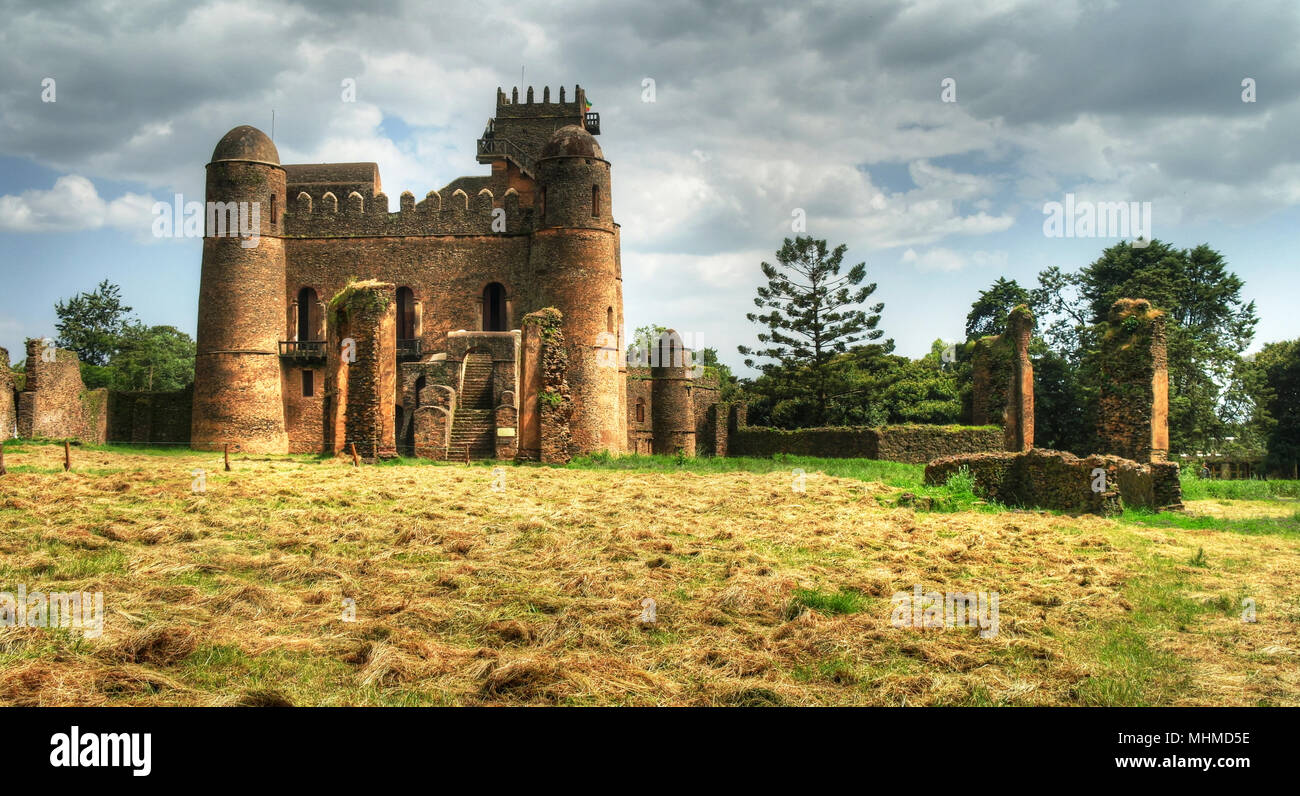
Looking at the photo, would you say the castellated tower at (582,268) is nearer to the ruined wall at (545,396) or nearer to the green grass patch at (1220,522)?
the ruined wall at (545,396)

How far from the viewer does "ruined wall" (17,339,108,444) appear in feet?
97.9

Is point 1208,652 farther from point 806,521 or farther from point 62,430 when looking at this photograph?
point 62,430

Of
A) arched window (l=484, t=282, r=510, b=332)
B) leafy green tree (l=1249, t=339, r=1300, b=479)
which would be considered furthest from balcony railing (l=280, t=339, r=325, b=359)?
leafy green tree (l=1249, t=339, r=1300, b=479)

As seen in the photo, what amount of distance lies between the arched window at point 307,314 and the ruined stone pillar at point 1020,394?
25.8m

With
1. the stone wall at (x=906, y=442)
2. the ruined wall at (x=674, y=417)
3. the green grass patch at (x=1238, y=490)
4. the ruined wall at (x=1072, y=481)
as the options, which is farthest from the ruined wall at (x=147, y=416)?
the green grass patch at (x=1238, y=490)

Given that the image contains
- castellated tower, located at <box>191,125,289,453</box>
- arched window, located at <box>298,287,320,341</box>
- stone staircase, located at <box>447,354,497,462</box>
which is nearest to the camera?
stone staircase, located at <box>447,354,497,462</box>

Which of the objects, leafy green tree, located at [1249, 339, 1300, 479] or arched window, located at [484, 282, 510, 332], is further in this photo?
leafy green tree, located at [1249, 339, 1300, 479]

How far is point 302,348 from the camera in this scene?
34469mm

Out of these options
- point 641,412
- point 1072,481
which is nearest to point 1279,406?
point 641,412

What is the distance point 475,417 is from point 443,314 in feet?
29.8

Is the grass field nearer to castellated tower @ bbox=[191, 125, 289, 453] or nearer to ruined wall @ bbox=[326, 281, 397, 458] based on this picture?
ruined wall @ bbox=[326, 281, 397, 458]

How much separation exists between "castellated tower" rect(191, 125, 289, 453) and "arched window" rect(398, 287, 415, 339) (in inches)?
186

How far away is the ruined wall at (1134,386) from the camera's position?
20906mm

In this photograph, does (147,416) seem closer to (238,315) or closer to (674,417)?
(238,315)
